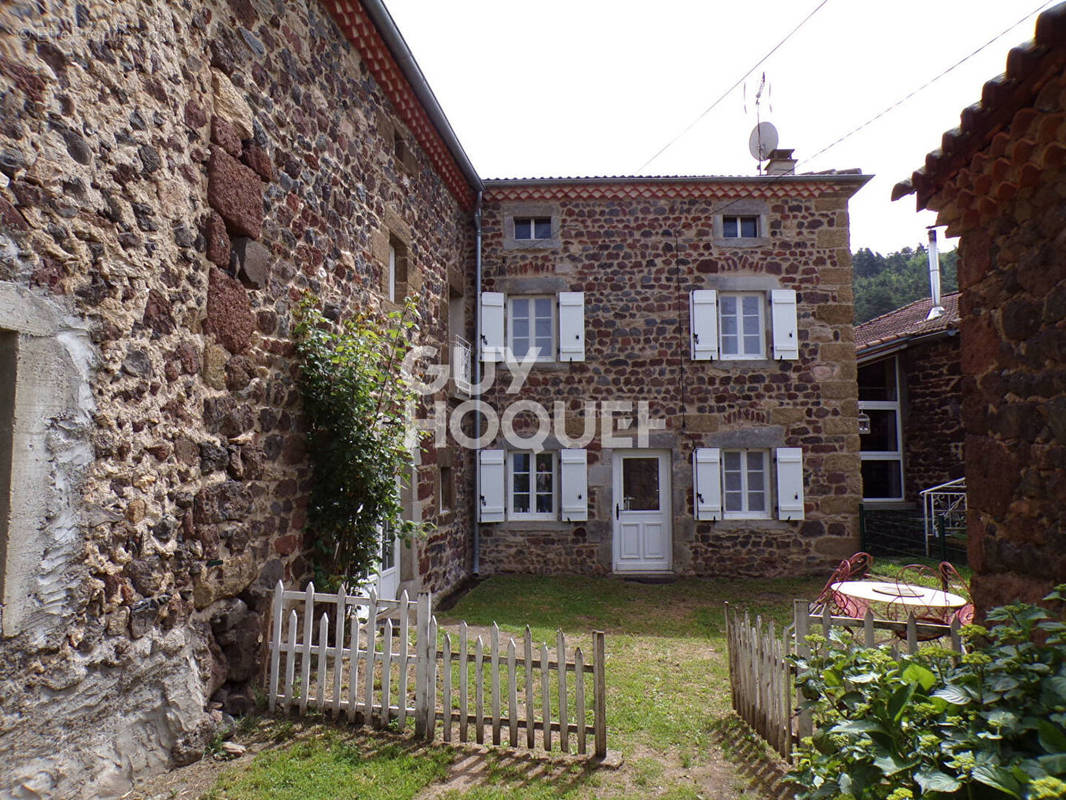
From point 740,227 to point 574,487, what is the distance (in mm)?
4696

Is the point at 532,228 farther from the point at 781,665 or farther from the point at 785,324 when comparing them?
the point at 781,665

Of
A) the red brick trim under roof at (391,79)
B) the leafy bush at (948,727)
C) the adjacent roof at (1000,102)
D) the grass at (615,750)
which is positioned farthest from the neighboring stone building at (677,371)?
the leafy bush at (948,727)

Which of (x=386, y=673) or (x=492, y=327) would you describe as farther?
(x=492, y=327)

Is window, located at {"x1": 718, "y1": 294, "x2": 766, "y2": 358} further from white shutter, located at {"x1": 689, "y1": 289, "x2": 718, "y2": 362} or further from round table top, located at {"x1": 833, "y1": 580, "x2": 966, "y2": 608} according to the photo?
round table top, located at {"x1": 833, "y1": 580, "x2": 966, "y2": 608}

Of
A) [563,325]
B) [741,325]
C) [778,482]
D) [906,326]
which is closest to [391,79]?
[563,325]

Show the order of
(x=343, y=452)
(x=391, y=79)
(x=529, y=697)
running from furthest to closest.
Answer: (x=391, y=79), (x=343, y=452), (x=529, y=697)

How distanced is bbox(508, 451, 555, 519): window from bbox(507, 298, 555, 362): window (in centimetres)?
156

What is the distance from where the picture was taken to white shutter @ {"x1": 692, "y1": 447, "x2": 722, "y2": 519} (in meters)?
9.85

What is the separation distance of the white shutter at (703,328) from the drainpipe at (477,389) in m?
3.19

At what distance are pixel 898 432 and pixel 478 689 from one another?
37.2ft

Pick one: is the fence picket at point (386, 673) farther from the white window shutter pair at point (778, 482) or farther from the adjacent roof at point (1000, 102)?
the white window shutter pair at point (778, 482)

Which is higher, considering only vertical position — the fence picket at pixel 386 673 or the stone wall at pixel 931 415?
the stone wall at pixel 931 415

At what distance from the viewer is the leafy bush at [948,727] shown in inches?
69.4

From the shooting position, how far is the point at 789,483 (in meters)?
9.84
